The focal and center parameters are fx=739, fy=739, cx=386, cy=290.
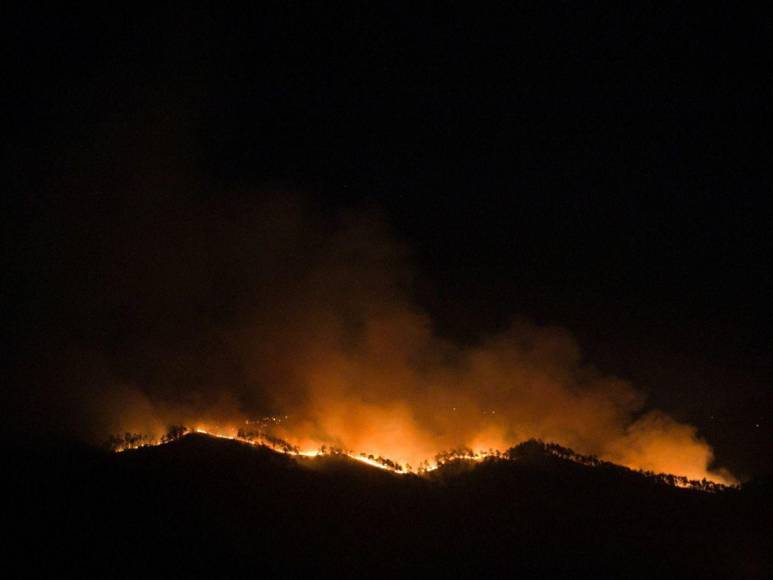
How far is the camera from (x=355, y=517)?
1305cm

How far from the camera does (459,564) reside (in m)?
12.3

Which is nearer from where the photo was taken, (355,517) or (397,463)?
(355,517)

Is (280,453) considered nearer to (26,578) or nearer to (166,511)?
(166,511)

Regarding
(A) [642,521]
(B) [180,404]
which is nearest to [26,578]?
(B) [180,404]

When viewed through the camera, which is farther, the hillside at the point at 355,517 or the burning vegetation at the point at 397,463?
the burning vegetation at the point at 397,463

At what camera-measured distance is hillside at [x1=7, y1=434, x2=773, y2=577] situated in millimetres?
12031

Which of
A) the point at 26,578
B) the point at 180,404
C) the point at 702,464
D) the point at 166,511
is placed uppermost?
the point at 180,404

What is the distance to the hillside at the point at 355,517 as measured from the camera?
12.0 m

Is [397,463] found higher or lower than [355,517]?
higher

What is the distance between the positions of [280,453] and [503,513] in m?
4.46

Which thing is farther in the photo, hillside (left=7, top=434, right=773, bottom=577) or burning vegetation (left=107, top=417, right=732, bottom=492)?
burning vegetation (left=107, top=417, right=732, bottom=492)

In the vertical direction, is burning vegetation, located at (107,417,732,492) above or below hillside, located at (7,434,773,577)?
above

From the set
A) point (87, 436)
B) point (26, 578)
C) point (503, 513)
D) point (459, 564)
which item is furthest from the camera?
point (87, 436)

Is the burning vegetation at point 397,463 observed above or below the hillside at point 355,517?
above
